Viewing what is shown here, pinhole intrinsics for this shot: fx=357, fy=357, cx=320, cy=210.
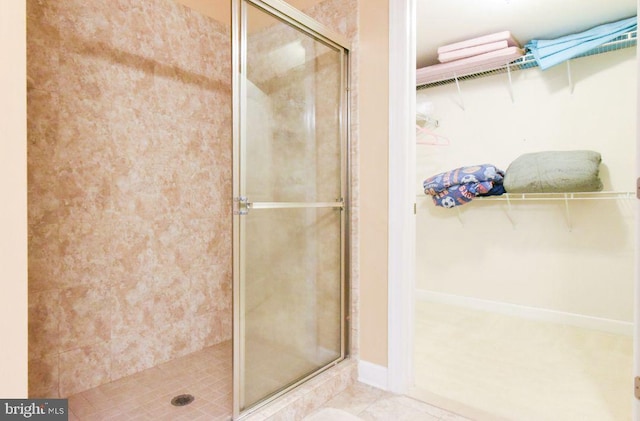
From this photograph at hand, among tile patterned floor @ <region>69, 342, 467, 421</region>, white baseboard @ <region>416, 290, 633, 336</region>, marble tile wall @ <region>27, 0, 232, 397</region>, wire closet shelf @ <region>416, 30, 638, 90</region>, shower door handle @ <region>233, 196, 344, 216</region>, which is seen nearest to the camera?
shower door handle @ <region>233, 196, 344, 216</region>

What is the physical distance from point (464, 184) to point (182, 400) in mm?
2667

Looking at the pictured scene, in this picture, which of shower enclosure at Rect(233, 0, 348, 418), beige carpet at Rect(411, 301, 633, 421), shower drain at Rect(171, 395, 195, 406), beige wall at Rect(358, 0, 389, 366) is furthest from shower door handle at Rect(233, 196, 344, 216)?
beige carpet at Rect(411, 301, 633, 421)

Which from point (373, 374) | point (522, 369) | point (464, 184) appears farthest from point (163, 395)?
point (464, 184)

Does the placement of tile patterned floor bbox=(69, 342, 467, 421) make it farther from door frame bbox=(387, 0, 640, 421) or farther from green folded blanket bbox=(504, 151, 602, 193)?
green folded blanket bbox=(504, 151, 602, 193)

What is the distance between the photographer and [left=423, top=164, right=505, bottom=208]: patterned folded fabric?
3.04 metres

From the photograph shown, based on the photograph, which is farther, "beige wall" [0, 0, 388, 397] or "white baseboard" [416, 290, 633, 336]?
"white baseboard" [416, 290, 633, 336]

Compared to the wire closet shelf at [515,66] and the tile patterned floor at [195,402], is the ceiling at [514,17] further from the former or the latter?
the tile patterned floor at [195,402]

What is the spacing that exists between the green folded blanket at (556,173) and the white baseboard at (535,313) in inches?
41.0

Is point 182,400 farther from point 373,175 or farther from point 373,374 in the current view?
point 373,175
